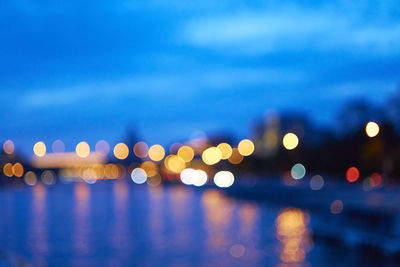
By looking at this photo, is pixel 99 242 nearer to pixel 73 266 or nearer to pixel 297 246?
pixel 73 266

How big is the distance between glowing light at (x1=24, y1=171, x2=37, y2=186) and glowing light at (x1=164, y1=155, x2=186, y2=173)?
106ft

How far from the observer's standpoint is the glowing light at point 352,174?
165 feet

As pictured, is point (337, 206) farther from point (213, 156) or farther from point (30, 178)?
point (30, 178)

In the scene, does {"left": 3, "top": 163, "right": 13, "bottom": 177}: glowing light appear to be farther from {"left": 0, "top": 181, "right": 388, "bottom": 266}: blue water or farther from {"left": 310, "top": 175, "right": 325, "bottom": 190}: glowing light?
{"left": 0, "top": 181, "right": 388, "bottom": 266}: blue water

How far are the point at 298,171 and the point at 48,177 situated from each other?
9229 centimetres

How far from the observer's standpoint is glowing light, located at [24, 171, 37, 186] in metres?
136

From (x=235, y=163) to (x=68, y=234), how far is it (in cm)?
7497

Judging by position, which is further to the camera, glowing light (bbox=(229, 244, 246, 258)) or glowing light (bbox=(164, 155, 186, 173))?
glowing light (bbox=(164, 155, 186, 173))

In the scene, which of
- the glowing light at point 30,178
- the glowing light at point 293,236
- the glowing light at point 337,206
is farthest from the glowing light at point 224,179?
the glowing light at point 30,178

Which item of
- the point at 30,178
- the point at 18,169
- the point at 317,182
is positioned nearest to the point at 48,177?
the point at 30,178

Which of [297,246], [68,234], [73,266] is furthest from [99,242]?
[297,246]

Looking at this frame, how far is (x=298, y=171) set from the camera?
2662 inches

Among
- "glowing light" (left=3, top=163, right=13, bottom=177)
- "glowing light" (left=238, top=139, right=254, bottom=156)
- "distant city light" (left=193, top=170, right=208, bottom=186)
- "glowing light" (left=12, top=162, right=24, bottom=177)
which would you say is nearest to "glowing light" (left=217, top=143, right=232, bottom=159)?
"distant city light" (left=193, top=170, right=208, bottom=186)

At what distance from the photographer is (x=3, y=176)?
122312 millimetres
